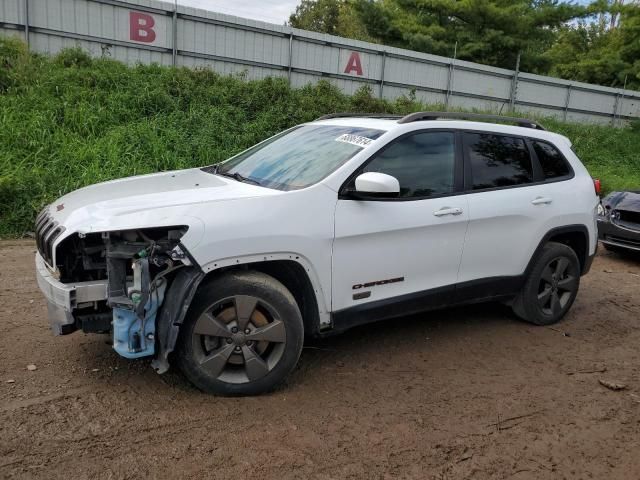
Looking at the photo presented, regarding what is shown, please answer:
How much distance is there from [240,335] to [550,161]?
325 centimetres

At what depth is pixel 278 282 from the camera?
3.53 m

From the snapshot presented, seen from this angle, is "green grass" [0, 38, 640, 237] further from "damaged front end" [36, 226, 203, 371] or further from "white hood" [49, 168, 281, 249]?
"damaged front end" [36, 226, 203, 371]

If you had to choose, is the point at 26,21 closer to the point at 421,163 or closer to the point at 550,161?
the point at 421,163

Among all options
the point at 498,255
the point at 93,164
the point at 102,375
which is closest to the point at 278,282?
the point at 102,375

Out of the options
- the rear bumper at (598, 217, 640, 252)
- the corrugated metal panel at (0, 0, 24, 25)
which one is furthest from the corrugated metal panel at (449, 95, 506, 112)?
the corrugated metal panel at (0, 0, 24, 25)

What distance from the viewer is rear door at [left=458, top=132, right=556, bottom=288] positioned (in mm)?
4387

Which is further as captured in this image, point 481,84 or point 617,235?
point 481,84

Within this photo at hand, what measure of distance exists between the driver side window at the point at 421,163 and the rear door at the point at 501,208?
187 mm

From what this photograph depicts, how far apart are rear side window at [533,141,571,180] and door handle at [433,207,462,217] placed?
124cm

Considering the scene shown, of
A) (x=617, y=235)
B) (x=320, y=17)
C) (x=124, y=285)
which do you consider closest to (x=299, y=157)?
(x=124, y=285)

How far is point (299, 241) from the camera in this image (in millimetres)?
3479

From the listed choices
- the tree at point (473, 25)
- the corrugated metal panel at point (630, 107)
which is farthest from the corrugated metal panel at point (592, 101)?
the tree at point (473, 25)

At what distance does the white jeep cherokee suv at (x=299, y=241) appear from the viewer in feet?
10.5

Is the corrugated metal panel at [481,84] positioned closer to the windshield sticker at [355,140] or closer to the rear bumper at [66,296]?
the windshield sticker at [355,140]
